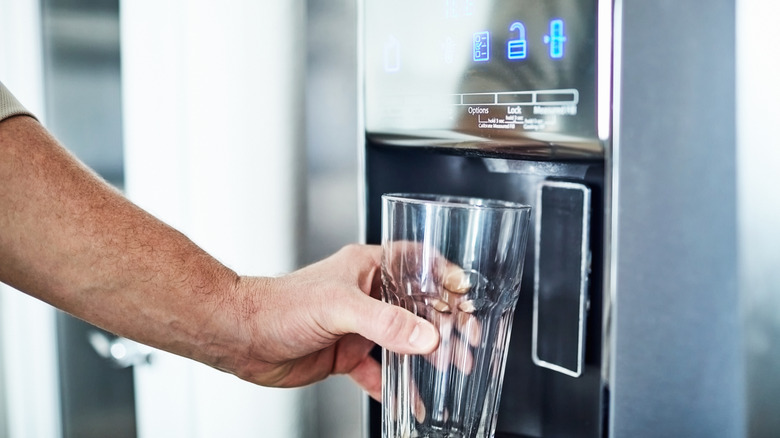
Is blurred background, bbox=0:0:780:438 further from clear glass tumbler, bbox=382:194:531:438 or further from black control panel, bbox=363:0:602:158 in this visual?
clear glass tumbler, bbox=382:194:531:438

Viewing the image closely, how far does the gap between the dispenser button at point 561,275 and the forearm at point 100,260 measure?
0.28 meters

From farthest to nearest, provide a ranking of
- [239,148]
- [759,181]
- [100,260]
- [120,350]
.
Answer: [120,350] < [239,148] < [100,260] < [759,181]

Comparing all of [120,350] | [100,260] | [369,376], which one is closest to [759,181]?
[369,376]

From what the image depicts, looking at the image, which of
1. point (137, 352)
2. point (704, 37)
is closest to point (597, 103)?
point (704, 37)

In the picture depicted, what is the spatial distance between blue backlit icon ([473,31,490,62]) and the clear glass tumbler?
4.6 inches

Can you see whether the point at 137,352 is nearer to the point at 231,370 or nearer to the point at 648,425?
the point at 231,370

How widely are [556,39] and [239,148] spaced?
0.47 meters

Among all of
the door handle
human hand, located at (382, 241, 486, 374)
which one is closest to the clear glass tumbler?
human hand, located at (382, 241, 486, 374)

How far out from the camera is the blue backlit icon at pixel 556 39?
552 mm

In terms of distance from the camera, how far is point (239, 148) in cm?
91

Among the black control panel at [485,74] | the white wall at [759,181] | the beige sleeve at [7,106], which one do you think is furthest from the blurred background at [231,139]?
the white wall at [759,181]

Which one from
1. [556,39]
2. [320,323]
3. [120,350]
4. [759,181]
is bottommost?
[120,350]

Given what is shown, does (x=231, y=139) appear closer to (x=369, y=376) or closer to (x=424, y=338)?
(x=369, y=376)

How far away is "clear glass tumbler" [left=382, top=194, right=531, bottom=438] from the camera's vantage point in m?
0.56
